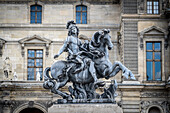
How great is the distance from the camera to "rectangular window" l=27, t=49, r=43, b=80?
3331cm

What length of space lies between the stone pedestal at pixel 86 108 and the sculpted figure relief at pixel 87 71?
1.02 feet

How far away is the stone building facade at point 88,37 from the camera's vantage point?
31484 millimetres

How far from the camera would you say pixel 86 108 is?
13.7 metres

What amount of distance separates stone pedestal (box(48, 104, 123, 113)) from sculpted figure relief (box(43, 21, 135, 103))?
311 millimetres

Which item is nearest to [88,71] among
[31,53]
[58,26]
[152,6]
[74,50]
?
[74,50]

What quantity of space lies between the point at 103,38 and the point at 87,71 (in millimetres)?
1107

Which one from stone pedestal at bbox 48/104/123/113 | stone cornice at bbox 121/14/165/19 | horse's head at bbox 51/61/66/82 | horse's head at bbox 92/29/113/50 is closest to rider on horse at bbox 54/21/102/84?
horse's head at bbox 51/61/66/82

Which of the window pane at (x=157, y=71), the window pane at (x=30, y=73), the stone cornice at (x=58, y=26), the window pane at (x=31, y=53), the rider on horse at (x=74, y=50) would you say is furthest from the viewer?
the stone cornice at (x=58, y=26)

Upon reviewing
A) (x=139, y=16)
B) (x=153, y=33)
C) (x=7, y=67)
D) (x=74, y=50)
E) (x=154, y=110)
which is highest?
(x=139, y=16)

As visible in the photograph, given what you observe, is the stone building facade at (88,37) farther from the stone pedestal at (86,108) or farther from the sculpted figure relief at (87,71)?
the stone pedestal at (86,108)

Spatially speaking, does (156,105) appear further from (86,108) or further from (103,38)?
(86,108)

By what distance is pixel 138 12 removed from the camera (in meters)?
32.2

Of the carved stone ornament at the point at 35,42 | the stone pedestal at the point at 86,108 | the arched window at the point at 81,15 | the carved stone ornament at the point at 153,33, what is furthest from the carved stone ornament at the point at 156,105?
the stone pedestal at the point at 86,108

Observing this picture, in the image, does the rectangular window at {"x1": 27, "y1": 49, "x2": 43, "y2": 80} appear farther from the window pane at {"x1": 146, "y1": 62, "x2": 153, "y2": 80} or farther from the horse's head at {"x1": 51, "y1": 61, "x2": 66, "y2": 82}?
the horse's head at {"x1": 51, "y1": 61, "x2": 66, "y2": 82}
